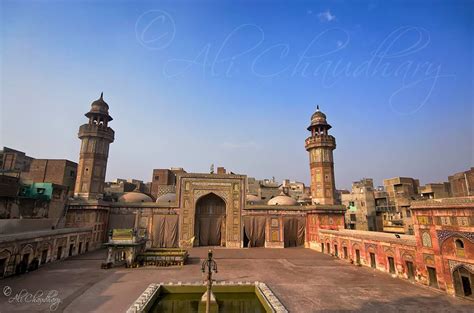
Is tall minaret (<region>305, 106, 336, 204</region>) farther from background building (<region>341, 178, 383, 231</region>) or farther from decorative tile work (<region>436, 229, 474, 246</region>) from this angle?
decorative tile work (<region>436, 229, 474, 246</region>)

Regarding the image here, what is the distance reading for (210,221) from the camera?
92.9ft

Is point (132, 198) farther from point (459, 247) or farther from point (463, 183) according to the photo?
point (463, 183)

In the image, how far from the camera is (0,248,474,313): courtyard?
31.6 ft

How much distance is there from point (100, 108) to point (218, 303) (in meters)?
25.9

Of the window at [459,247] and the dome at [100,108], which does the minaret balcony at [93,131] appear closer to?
the dome at [100,108]

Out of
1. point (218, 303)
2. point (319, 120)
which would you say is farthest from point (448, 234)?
point (319, 120)

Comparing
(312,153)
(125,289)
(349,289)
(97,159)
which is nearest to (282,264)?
(349,289)

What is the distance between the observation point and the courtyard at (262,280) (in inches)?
379

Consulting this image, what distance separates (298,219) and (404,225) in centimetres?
1771

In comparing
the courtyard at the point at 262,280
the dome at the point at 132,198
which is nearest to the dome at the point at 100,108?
the dome at the point at 132,198

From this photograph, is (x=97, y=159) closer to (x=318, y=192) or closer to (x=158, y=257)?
(x=158, y=257)

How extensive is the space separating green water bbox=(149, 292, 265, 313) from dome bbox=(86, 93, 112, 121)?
23510 mm

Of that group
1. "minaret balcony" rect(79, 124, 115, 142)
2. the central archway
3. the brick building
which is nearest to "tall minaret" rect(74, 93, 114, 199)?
"minaret balcony" rect(79, 124, 115, 142)

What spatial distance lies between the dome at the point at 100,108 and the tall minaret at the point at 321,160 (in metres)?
23.9
